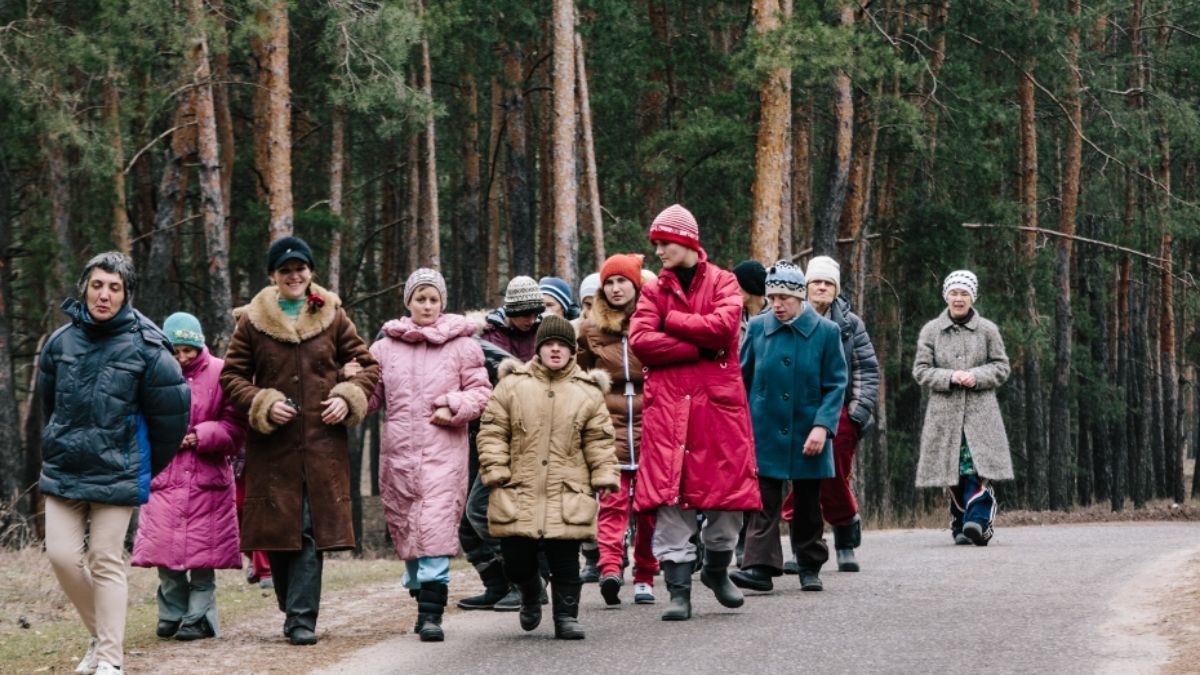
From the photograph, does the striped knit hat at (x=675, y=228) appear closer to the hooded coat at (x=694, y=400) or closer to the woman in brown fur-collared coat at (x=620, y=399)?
the hooded coat at (x=694, y=400)

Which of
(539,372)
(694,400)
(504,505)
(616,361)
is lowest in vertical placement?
(504,505)

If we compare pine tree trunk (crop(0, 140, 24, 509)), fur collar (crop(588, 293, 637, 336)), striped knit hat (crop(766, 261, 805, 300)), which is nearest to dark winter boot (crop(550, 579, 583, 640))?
fur collar (crop(588, 293, 637, 336))

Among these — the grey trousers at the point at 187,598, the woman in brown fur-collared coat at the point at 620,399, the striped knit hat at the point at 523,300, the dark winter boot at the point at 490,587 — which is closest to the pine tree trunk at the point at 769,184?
the striped knit hat at the point at 523,300

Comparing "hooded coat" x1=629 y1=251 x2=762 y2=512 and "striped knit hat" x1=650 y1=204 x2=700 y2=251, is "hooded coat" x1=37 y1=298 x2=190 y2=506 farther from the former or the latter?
"striped knit hat" x1=650 y1=204 x2=700 y2=251

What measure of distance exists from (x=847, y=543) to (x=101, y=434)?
5956 millimetres

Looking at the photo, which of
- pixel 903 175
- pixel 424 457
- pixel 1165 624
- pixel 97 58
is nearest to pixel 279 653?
pixel 424 457

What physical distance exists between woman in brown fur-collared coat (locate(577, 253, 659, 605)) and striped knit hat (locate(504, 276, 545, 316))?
348mm

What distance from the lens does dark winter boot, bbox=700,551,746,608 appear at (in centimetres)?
936

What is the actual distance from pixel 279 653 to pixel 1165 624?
478 centimetres

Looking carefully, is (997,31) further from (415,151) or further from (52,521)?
(52,521)

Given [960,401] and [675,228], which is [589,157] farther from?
[675,228]

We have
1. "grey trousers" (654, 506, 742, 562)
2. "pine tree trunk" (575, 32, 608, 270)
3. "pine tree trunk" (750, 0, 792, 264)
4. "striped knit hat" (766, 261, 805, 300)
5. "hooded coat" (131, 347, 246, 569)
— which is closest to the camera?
"hooded coat" (131, 347, 246, 569)

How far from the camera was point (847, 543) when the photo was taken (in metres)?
11.8

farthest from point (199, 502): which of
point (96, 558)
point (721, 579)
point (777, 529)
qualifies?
point (777, 529)
